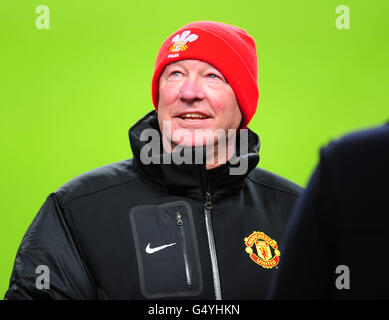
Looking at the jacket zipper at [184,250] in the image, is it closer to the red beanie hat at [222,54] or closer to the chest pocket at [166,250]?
the chest pocket at [166,250]

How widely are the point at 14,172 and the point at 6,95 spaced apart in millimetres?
301

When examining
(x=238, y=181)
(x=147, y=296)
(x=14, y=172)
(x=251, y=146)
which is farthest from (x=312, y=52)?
(x=147, y=296)

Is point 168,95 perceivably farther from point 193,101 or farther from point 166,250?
point 166,250

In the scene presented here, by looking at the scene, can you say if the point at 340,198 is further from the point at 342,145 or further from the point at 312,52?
the point at 312,52

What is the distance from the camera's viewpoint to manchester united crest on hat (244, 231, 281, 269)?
1249mm

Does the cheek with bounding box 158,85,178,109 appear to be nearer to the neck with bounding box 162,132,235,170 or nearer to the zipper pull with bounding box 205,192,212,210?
the neck with bounding box 162,132,235,170

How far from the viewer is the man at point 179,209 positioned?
1178 mm

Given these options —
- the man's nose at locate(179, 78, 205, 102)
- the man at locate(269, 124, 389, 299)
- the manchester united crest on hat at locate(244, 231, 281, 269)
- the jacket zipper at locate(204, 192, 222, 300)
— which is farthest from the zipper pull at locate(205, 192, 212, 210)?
the man at locate(269, 124, 389, 299)

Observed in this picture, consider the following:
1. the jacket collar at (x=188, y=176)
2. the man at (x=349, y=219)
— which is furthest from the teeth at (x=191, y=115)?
the man at (x=349, y=219)

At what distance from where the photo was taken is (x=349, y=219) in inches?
21.0

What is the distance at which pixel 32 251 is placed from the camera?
118 cm

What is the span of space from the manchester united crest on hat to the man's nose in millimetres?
342

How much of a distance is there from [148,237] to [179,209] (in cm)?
9

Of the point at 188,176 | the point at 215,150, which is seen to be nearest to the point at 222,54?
the point at 215,150
